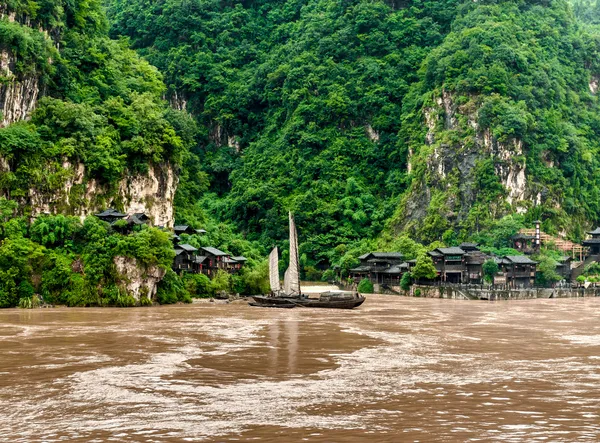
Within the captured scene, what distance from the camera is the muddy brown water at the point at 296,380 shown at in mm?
20328

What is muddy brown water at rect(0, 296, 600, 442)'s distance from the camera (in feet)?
66.7

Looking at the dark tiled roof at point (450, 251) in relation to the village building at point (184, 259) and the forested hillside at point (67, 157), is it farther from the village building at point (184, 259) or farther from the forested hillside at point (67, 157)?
the forested hillside at point (67, 157)

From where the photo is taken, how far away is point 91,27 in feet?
279

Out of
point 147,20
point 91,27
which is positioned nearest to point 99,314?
point 91,27

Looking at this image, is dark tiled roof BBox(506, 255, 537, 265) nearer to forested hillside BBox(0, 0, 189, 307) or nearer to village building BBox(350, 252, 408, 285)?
village building BBox(350, 252, 408, 285)

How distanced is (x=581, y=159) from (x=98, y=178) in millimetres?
63542

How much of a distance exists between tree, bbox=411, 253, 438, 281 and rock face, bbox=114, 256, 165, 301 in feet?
92.2

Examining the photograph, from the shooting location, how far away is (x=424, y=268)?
78.3 m

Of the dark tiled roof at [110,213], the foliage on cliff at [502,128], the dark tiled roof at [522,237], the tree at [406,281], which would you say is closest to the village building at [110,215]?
the dark tiled roof at [110,213]

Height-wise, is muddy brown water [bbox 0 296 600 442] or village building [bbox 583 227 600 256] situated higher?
village building [bbox 583 227 600 256]

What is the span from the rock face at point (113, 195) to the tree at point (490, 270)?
104ft

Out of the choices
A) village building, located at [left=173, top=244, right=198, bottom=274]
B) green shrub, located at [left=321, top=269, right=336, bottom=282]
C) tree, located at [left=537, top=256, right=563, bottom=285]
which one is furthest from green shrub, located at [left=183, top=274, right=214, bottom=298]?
tree, located at [left=537, top=256, right=563, bottom=285]

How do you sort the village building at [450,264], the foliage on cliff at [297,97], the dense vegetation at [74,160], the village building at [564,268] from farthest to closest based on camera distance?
1. the foliage on cliff at [297,97]
2. the village building at [564,268]
3. the village building at [450,264]
4. the dense vegetation at [74,160]

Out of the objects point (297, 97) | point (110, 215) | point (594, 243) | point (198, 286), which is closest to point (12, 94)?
point (110, 215)
